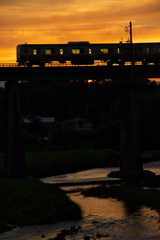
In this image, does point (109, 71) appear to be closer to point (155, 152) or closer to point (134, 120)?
point (134, 120)

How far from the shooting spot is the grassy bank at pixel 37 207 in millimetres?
43141

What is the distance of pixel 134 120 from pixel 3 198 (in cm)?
2885

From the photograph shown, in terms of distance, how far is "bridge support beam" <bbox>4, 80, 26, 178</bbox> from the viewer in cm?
7381

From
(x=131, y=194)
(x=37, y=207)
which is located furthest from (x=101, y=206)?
(x=37, y=207)

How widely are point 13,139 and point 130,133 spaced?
622 inches

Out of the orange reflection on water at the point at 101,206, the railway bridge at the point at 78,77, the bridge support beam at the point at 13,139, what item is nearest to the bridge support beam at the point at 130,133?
the railway bridge at the point at 78,77

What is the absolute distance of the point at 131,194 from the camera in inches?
2189

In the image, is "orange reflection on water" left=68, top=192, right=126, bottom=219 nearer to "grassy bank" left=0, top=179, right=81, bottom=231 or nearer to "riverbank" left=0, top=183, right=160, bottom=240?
"riverbank" left=0, top=183, right=160, bottom=240

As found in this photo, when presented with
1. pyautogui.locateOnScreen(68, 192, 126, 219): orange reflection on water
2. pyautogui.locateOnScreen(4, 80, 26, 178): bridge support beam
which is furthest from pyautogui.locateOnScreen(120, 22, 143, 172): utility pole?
pyautogui.locateOnScreen(68, 192, 126, 219): orange reflection on water

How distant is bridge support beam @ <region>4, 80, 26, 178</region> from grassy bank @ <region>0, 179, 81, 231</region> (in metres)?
21.9

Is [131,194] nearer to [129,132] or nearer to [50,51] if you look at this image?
[129,132]

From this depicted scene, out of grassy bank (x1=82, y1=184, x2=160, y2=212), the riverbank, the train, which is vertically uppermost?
the train

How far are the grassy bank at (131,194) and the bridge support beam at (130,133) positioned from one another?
1465cm

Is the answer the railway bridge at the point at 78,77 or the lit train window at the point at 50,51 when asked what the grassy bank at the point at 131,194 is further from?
the lit train window at the point at 50,51
